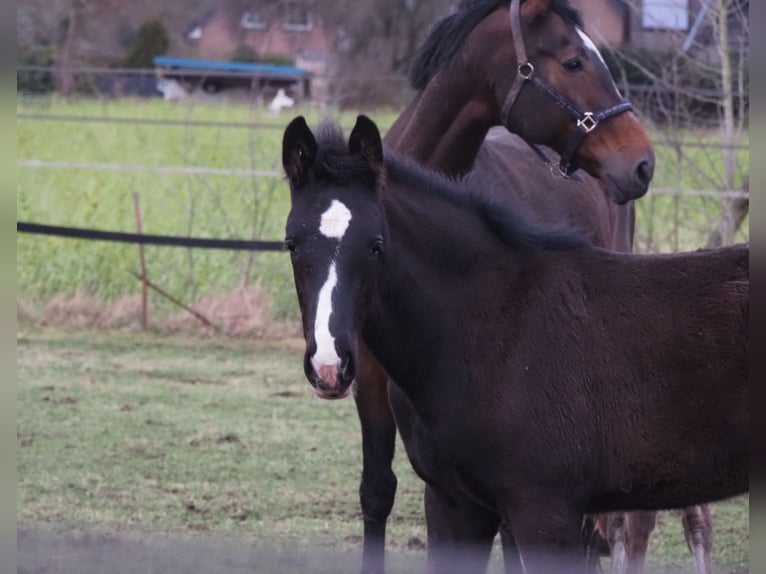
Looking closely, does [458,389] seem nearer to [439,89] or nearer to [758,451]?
[439,89]

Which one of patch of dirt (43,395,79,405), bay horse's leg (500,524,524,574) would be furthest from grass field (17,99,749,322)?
bay horse's leg (500,524,524,574)

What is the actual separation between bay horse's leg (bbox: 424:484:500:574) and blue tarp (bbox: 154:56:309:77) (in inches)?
488

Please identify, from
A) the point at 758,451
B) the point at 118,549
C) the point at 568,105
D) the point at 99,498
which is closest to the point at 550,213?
the point at 568,105

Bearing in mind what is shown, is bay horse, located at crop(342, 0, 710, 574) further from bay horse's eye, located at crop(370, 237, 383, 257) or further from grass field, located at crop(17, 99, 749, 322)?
grass field, located at crop(17, 99, 749, 322)

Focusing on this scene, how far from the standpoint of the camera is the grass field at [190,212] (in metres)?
9.35

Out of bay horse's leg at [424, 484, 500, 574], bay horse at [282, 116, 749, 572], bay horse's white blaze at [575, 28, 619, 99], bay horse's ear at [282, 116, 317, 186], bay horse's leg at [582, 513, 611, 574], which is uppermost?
bay horse's white blaze at [575, 28, 619, 99]

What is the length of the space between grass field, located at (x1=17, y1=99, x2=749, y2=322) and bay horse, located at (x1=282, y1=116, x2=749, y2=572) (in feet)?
18.9

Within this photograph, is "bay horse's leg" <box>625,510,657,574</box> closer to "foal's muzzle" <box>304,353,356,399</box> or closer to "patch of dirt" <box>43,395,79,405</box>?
"foal's muzzle" <box>304,353,356,399</box>

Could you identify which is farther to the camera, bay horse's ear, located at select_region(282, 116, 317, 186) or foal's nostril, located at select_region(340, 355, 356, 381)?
bay horse's ear, located at select_region(282, 116, 317, 186)

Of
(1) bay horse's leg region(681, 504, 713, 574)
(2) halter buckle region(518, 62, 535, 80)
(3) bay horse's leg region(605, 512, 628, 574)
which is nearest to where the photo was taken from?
(2) halter buckle region(518, 62, 535, 80)

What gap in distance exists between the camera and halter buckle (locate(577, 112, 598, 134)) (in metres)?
3.96

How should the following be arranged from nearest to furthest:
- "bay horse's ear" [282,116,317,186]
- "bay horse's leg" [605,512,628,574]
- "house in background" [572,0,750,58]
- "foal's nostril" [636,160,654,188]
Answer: "bay horse's ear" [282,116,317,186] → "foal's nostril" [636,160,654,188] → "bay horse's leg" [605,512,628,574] → "house in background" [572,0,750,58]

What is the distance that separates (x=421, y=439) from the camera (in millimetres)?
3080

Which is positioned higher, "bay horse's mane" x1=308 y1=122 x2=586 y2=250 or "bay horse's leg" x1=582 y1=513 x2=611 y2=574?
"bay horse's mane" x1=308 y1=122 x2=586 y2=250
